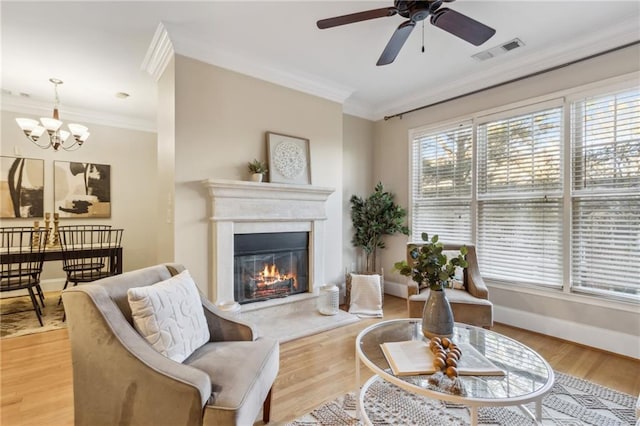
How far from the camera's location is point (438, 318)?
1.71m

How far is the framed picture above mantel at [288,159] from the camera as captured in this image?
3.31 metres

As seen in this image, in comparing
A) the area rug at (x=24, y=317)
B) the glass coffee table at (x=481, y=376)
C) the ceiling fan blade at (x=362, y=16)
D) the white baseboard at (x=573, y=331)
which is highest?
the ceiling fan blade at (x=362, y=16)

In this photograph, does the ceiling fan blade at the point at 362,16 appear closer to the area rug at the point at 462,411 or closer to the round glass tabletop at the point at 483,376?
the round glass tabletop at the point at 483,376

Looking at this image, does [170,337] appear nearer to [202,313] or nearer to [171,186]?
[202,313]

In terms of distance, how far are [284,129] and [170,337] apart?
253cm

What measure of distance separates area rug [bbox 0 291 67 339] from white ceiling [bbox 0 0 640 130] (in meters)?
2.71

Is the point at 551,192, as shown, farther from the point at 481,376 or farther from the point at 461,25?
the point at 481,376

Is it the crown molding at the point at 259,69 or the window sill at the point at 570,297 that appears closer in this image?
the window sill at the point at 570,297

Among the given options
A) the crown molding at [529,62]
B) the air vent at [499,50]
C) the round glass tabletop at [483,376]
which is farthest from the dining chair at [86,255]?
the air vent at [499,50]

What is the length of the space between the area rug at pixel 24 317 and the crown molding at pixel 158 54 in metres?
2.85

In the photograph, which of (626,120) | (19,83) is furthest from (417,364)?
(19,83)

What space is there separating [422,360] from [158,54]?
332 cm

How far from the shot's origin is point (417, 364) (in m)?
1.43

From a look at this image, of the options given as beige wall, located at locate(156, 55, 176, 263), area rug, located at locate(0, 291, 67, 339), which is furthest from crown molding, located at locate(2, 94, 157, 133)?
area rug, located at locate(0, 291, 67, 339)
